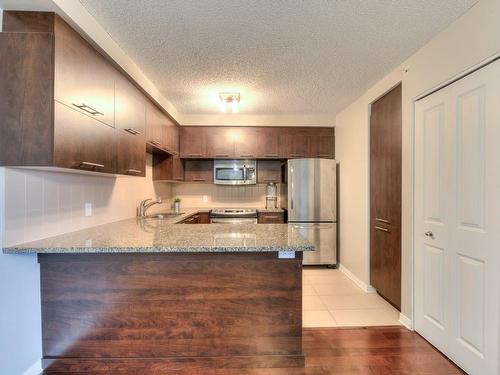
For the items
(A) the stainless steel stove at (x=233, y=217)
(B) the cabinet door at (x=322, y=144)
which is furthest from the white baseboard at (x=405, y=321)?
→ (B) the cabinet door at (x=322, y=144)

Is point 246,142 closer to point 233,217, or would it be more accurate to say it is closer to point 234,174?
point 234,174

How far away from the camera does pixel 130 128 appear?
2.46 metres

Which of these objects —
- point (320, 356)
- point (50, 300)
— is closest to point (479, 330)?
point (320, 356)

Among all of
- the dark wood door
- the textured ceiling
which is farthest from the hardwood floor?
the textured ceiling

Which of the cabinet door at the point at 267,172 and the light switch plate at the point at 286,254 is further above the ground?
the cabinet door at the point at 267,172

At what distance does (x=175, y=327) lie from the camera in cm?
182

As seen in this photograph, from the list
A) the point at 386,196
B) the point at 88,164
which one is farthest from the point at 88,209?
the point at 386,196

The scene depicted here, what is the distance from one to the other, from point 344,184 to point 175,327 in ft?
10.1

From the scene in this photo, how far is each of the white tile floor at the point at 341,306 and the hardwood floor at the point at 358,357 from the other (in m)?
0.13

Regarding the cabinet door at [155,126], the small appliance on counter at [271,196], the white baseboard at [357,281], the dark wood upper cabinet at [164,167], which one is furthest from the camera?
the small appliance on counter at [271,196]

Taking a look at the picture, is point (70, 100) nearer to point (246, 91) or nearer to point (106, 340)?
point (106, 340)

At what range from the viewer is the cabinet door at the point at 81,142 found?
5.09 feet

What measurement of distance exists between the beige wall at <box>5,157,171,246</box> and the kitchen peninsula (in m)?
0.19

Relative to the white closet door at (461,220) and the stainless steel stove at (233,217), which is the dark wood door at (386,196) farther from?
the stainless steel stove at (233,217)
